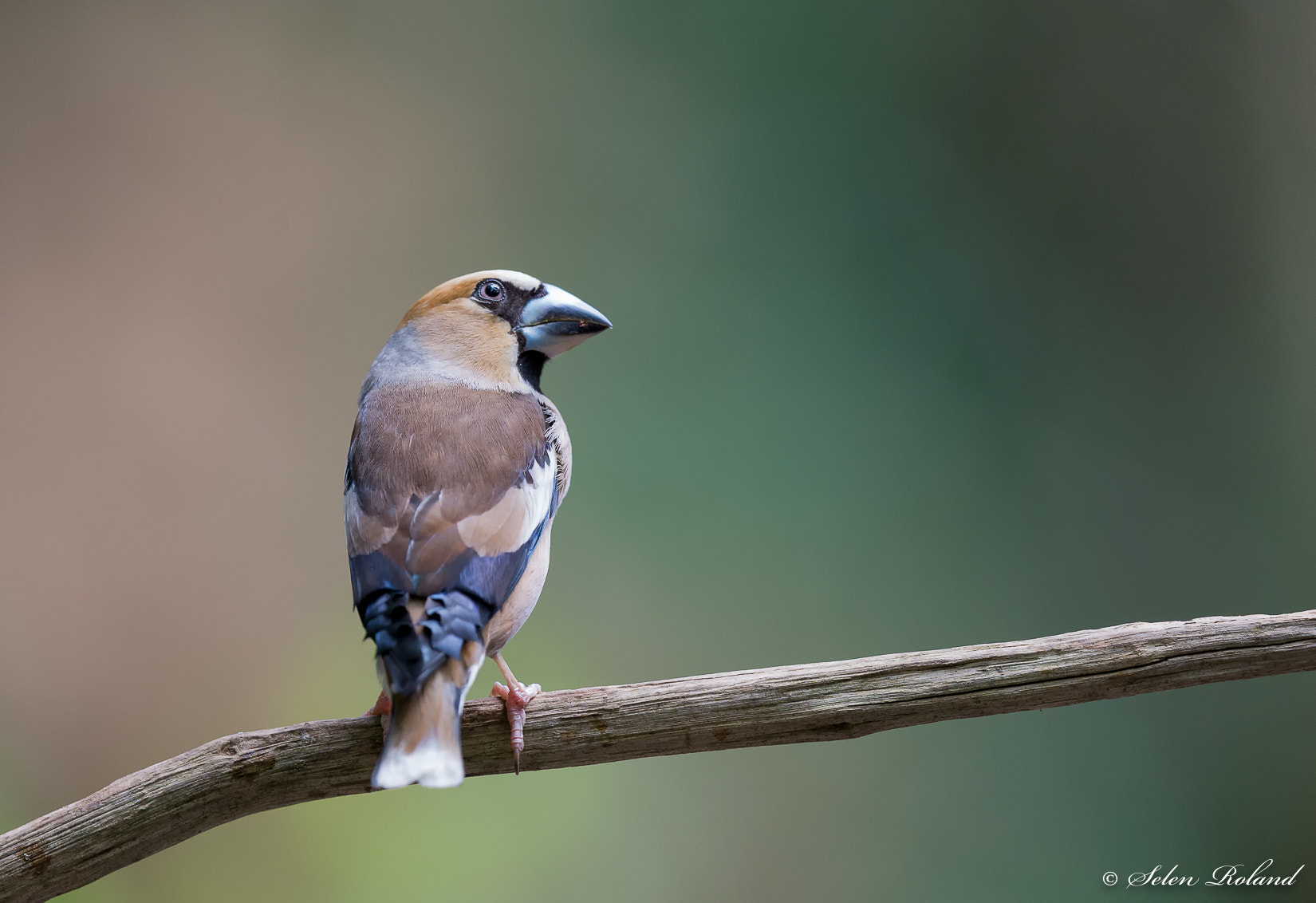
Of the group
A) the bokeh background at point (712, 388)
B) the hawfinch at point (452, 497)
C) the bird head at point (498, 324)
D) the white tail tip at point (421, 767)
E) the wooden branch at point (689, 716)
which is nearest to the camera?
the white tail tip at point (421, 767)

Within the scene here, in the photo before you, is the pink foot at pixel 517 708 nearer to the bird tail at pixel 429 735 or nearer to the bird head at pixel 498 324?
the bird tail at pixel 429 735

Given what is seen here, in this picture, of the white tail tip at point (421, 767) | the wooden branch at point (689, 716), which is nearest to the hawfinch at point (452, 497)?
the white tail tip at point (421, 767)

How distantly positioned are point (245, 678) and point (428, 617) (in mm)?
2484

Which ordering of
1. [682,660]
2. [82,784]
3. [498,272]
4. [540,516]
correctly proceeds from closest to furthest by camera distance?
1. [540,516]
2. [498,272]
3. [82,784]
4. [682,660]

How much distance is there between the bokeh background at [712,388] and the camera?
13.1ft

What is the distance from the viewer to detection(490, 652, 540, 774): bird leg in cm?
211

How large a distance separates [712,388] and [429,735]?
2791mm

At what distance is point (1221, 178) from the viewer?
462cm

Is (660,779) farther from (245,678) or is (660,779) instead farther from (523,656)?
(245,678)

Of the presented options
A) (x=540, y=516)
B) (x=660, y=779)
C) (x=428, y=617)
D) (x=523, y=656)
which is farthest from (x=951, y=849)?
(x=428, y=617)

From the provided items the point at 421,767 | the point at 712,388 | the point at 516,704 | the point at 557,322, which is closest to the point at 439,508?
the point at 516,704

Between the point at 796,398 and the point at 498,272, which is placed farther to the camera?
the point at 796,398

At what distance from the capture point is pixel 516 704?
212 cm

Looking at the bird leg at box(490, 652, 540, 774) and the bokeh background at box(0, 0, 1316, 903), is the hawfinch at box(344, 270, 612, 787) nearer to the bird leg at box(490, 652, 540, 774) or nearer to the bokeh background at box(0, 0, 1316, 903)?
the bird leg at box(490, 652, 540, 774)
